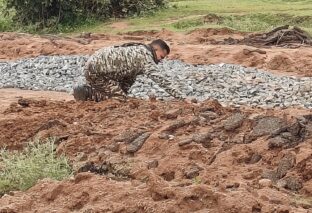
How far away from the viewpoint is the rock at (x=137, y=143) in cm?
922

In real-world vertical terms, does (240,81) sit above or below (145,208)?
below

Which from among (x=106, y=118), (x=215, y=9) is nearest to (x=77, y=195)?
(x=106, y=118)

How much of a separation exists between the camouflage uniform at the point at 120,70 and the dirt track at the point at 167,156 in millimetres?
379

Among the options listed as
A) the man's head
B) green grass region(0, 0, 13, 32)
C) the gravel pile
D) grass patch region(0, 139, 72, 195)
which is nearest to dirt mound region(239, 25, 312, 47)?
the gravel pile

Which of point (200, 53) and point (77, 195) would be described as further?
Result: point (200, 53)

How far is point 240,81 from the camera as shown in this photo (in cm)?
1532

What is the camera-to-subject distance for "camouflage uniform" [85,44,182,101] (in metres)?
11.2

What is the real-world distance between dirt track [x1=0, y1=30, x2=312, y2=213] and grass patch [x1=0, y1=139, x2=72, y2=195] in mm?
280

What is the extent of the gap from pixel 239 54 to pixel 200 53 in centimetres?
118

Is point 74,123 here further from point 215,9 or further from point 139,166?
point 215,9

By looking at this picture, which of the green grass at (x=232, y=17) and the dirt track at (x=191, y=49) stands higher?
the dirt track at (x=191, y=49)

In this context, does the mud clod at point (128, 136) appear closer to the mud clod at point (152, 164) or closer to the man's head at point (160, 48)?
the mud clod at point (152, 164)

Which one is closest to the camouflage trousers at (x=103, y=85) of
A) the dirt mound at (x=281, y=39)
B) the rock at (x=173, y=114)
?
the rock at (x=173, y=114)

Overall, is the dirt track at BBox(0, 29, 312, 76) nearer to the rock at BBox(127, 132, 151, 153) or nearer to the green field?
the green field
